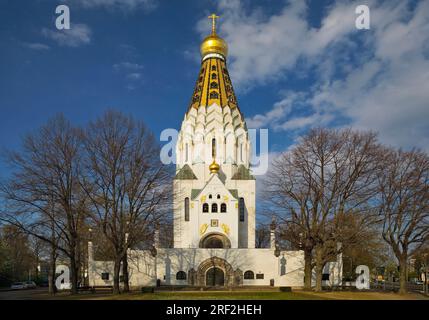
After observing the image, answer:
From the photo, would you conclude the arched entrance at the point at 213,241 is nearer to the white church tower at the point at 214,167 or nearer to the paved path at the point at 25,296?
the white church tower at the point at 214,167

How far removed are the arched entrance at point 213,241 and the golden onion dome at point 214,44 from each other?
25082 mm

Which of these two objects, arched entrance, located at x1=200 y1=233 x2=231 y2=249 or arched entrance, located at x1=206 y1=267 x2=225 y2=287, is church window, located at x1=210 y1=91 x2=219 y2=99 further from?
arched entrance, located at x1=206 y1=267 x2=225 y2=287

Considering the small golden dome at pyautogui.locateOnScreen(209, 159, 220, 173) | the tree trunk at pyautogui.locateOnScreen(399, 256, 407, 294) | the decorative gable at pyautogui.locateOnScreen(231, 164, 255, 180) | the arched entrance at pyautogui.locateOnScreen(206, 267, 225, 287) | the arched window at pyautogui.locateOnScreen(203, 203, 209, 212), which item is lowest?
the arched entrance at pyautogui.locateOnScreen(206, 267, 225, 287)

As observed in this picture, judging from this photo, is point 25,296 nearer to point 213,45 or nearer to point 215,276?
point 215,276

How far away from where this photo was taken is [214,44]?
2142 inches

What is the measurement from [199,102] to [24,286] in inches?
1120

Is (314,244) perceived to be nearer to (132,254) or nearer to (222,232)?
(222,232)

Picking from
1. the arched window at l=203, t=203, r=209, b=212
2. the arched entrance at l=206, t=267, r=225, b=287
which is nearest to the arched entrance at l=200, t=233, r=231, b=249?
the arched window at l=203, t=203, r=209, b=212

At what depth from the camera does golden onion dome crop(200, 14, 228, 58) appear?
54438 mm

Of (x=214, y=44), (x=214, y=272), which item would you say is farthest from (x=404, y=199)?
(x=214, y=44)

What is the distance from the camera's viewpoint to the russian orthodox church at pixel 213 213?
128ft

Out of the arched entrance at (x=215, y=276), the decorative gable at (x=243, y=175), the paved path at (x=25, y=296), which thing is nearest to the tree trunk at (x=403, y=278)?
the arched entrance at (x=215, y=276)

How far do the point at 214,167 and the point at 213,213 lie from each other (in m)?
5.87
